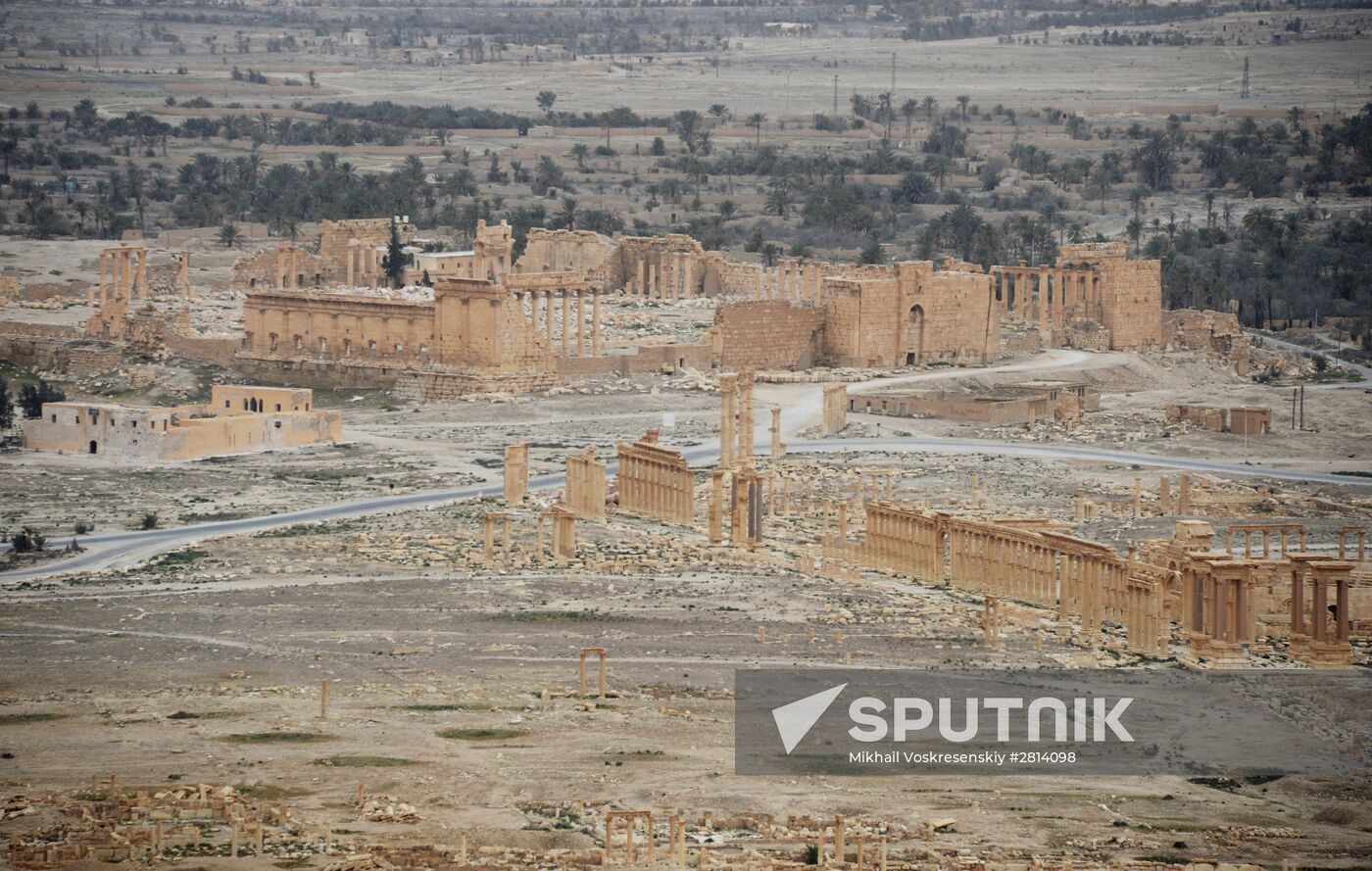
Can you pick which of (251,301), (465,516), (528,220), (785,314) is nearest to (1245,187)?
(528,220)

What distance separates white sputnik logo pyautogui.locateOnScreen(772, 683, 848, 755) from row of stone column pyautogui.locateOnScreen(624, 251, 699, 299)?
52384 mm

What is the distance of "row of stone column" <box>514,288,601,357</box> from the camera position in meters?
81.9

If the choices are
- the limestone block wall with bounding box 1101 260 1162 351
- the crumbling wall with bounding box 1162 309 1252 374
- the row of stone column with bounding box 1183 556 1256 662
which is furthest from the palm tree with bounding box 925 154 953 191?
the row of stone column with bounding box 1183 556 1256 662

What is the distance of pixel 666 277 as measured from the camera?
100 metres

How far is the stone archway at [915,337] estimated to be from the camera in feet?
289

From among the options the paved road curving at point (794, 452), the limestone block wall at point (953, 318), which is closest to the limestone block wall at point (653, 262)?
the limestone block wall at point (953, 318)

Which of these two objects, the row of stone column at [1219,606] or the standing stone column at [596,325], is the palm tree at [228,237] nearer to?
the standing stone column at [596,325]

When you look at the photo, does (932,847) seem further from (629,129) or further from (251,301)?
(629,129)

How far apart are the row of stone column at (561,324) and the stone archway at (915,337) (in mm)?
9172

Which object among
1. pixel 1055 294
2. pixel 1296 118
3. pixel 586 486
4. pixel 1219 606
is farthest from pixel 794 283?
pixel 1296 118

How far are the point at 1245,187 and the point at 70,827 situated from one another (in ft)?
356

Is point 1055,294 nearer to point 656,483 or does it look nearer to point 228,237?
point 228,237

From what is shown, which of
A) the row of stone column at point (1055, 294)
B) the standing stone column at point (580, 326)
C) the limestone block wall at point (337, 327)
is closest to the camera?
the limestone block wall at point (337, 327)

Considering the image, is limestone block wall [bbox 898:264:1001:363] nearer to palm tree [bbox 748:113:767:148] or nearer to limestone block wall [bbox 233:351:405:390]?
limestone block wall [bbox 233:351:405:390]
